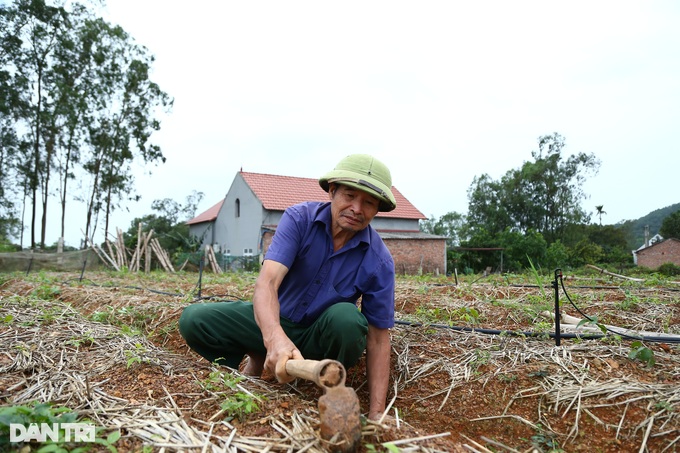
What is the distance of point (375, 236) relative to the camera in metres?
2.42

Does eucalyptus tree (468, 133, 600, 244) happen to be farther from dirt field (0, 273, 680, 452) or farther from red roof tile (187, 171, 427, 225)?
dirt field (0, 273, 680, 452)

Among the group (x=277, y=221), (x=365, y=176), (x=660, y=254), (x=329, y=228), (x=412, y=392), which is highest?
(x=277, y=221)

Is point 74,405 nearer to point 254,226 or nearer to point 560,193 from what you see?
point 254,226

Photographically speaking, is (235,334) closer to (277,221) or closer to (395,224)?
(277,221)

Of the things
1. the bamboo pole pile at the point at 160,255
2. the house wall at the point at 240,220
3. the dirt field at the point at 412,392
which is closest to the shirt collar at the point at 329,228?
the dirt field at the point at 412,392

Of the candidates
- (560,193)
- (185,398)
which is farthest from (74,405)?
(560,193)

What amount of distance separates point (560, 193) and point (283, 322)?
39.7 m

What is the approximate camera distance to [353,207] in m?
2.14

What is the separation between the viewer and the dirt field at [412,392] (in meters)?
1.51

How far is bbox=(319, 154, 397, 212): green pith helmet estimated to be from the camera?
2.06 metres

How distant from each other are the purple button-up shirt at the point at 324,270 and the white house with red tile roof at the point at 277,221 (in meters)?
18.1

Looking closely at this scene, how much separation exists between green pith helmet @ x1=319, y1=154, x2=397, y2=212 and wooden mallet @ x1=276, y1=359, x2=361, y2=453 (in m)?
0.90

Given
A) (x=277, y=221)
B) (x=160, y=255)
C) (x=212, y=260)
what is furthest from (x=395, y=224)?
(x=160, y=255)

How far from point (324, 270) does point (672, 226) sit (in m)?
51.0
